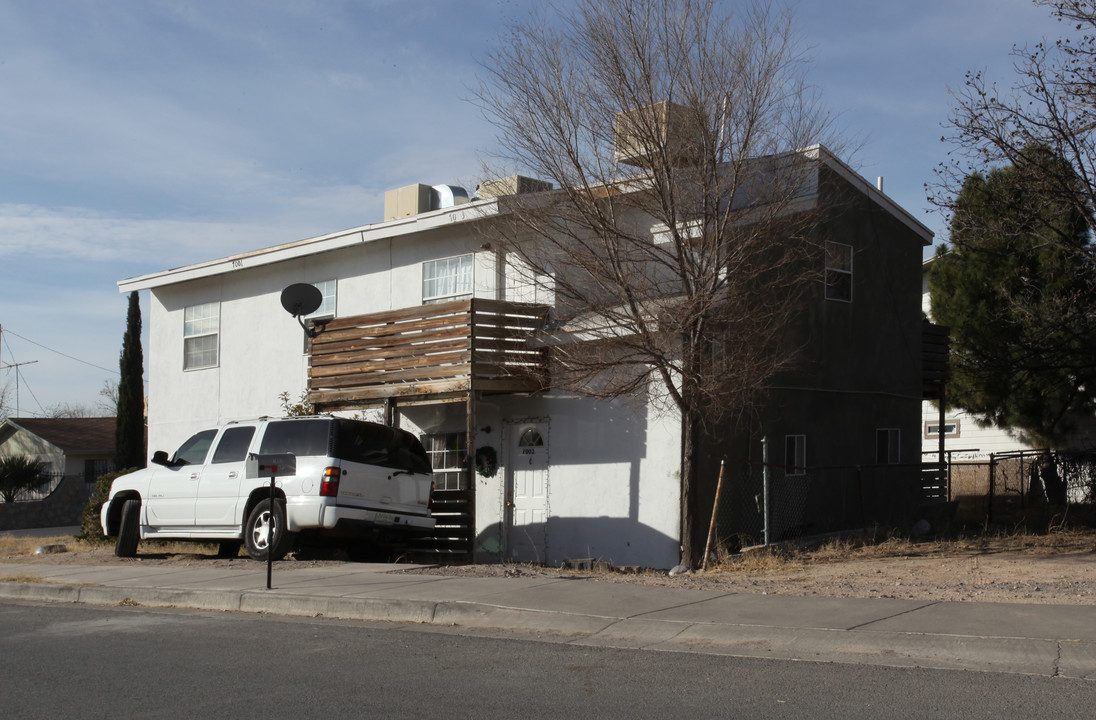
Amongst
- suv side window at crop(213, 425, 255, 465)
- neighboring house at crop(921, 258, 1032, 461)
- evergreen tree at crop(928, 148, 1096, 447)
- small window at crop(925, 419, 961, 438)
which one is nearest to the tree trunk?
evergreen tree at crop(928, 148, 1096, 447)

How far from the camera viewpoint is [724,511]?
1517cm

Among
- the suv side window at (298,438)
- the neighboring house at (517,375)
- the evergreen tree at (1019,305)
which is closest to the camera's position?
the suv side window at (298,438)

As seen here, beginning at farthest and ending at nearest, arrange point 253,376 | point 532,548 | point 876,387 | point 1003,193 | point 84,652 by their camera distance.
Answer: point 253,376 < point 876,387 < point 532,548 < point 1003,193 < point 84,652

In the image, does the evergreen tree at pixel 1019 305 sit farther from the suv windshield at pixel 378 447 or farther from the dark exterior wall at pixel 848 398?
the suv windshield at pixel 378 447

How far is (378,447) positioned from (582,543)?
3837 millimetres

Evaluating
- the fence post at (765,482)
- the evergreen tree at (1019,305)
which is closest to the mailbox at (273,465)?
the fence post at (765,482)

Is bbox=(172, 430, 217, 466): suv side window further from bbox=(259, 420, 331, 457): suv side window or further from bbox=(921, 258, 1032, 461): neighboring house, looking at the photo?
bbox=(921, 258, 1032, 461): neighboring house

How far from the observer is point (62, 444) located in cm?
3656

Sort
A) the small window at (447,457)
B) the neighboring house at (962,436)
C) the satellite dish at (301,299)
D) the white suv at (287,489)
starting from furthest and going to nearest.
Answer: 1. the neighboring house at (962,436)
2. the satellite dish at (301,299)
3. the small window at (447,457)
4. the white suv at (287,489)

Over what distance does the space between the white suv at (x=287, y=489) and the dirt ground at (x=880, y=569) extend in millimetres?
552

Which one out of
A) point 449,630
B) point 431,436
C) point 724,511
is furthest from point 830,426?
point 449,630

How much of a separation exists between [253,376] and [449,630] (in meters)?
13.5

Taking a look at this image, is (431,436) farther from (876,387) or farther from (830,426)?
(876,387)

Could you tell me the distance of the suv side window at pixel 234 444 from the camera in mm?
14062
